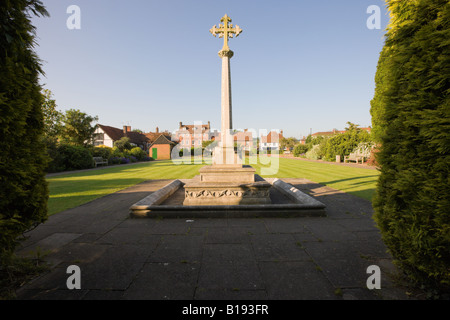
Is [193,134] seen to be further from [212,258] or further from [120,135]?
[212,258]

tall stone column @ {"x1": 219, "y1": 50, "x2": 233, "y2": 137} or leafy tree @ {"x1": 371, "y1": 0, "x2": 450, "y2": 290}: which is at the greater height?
tall stone column @ {"x1": 219, "y1": 50, "x2": 233, "y2": 137}

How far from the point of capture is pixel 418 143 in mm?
2502

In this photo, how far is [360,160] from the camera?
26.1m

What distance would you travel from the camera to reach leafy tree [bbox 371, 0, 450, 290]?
7.22ft

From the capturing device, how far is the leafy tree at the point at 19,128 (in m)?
2.63

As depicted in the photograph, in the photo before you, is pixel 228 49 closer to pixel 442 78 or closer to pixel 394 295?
pixel 442 78

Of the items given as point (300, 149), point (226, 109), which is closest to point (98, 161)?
point (226, 109)

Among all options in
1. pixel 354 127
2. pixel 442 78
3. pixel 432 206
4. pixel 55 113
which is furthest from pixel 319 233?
pixel 55 113

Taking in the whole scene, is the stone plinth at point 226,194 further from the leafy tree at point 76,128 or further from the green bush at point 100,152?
the leafy tree at point 76,128

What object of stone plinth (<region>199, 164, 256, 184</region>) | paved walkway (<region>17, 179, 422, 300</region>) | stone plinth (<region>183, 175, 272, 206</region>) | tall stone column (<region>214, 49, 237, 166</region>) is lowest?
paved walkway (<region>17, 179, 422, 300</region>)

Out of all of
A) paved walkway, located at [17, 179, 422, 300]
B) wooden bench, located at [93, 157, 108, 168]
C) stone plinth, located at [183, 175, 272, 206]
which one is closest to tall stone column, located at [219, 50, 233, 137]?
stone plinth, located at [183, 175, 272, 206]

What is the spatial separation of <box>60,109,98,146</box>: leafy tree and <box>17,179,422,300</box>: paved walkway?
1105 inches

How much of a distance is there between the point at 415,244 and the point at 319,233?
2.19 m

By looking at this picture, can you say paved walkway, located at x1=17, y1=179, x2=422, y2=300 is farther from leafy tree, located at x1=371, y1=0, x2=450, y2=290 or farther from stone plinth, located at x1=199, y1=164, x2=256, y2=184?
stone plinth, located at x1=199, y1=164, x2=256, y2=184
